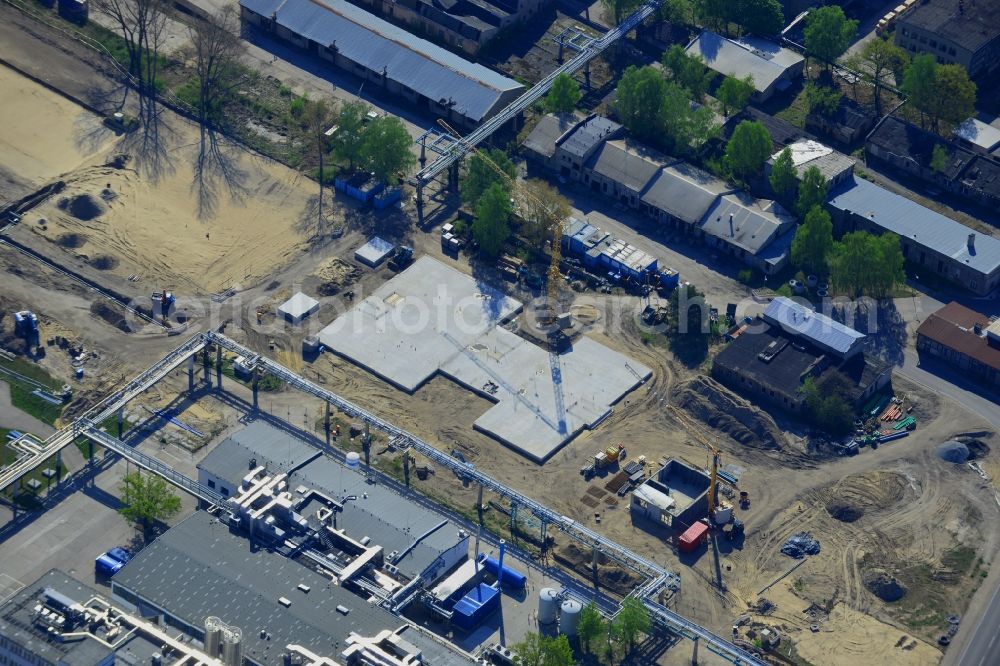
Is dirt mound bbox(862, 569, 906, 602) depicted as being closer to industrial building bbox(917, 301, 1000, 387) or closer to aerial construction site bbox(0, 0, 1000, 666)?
aerial construction site bbox(0, 0, 1000, 666)

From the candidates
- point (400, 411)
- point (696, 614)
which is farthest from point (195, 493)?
point (696, 614)

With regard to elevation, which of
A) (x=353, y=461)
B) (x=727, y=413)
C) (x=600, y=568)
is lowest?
(x=600, y=568)

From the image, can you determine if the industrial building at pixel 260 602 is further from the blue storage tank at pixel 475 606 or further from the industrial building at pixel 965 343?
the industrial building at pixel 965 343

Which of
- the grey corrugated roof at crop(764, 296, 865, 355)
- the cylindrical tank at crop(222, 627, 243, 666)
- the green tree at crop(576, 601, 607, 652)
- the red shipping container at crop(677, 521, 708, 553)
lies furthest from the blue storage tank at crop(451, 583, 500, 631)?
the grey corrugated roof at crop(764, 296, 865, 355)

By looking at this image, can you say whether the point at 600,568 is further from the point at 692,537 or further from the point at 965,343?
the point at 965,343

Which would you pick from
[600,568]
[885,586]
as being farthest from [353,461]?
[885,586]

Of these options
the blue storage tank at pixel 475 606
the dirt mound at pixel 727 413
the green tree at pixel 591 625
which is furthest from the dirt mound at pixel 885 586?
the blue storage tank at pixel 475 606

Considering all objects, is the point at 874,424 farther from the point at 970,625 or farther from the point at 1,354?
the point at 1,354
